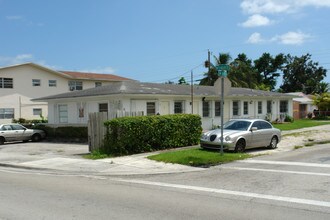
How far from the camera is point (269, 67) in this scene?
75.9 metres

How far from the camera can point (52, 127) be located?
2703 centimetres

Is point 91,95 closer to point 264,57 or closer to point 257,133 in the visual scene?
point 257,133

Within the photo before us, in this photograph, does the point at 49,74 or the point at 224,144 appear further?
the point at 49,74

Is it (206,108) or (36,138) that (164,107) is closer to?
(206,108)

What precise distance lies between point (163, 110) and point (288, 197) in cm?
1765

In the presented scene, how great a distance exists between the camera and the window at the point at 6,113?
3697 centimetres

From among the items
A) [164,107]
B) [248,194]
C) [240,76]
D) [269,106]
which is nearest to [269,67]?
[240,76]

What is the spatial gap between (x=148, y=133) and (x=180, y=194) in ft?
27.2

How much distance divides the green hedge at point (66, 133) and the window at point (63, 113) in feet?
3.96

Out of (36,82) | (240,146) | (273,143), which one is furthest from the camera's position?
(36,82)

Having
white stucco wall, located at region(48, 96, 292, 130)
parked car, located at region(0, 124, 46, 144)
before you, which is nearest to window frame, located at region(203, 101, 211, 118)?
white stucco wall, located at region(48, 96, 292, 130)

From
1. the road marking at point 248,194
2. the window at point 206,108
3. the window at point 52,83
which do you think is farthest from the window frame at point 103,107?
the window at point 52,83

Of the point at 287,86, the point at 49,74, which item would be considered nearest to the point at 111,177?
the point at 49,74

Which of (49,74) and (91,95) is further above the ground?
(49,74)
